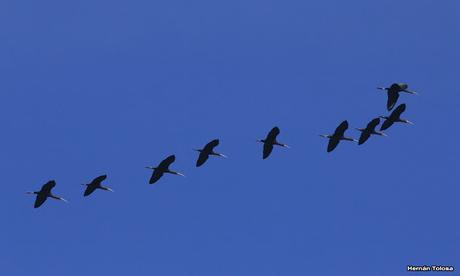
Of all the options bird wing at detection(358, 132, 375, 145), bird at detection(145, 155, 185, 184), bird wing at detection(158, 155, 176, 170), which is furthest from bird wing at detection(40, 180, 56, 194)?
bird wing at detection(358, 132, 375, 145)

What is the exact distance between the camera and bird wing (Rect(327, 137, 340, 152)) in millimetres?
89062

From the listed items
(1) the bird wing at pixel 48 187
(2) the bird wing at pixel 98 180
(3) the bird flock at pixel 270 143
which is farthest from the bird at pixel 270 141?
(1) the bird wing at pixel 48 187

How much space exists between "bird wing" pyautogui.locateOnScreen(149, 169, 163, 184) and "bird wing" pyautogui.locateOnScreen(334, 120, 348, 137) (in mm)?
16881

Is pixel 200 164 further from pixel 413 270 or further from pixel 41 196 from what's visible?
pixel 413 270

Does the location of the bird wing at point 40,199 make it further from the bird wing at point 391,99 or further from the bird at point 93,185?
the bird wing at point 391,99

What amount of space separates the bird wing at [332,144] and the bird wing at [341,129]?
55cm

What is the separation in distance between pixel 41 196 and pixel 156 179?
34.2ft

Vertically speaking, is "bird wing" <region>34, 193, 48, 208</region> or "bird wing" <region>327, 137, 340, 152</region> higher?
"bird wing" <region>327, 137, 340, 152</region>

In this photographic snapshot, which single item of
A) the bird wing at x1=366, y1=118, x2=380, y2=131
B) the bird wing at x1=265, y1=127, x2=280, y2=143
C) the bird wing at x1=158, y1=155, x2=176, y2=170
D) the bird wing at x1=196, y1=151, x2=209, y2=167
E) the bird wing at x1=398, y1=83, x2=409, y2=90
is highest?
the bird wing at x1=398, y1=83, x2=409, y2=90

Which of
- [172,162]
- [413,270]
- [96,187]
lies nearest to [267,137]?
[172,162]

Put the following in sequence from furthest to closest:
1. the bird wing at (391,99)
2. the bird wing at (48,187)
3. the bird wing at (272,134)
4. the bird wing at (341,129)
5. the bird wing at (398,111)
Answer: the bird wing at (398,111)
the bird wing at (341,129)
the bird wing at (272,134)
the bird wing at (391,99)
the bird wing at (48,187)

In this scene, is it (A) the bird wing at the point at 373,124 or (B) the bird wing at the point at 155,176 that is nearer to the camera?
(B) the bird wing at the point at 155,176

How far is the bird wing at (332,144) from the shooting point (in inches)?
3506

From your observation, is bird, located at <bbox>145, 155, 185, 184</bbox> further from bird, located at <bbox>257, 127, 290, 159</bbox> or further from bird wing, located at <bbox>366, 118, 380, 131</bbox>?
bird wing, located at <bbox>366, 118, 380, 131</bbox>
